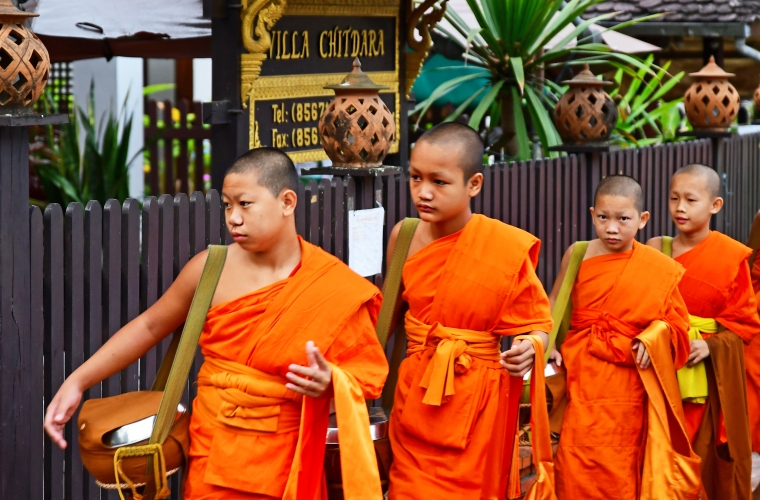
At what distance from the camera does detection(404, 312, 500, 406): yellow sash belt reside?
12.8ft

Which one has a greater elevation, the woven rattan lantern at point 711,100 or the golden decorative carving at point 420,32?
the golden decorative carving at point 420,32

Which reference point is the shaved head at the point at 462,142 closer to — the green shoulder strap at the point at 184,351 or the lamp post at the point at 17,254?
the green shoulder strap at the point at 184,351

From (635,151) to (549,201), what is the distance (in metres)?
1.13

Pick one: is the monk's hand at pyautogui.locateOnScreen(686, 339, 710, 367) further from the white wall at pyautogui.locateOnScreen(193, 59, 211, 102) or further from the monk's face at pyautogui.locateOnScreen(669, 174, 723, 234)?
the white wall at pyautogui.locateOnScreen(193, 59, 211, 102)

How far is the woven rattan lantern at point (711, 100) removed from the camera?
28.0 feet

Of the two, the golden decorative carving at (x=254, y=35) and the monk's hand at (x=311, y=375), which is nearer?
the monk's hand at (x=311, y=375)

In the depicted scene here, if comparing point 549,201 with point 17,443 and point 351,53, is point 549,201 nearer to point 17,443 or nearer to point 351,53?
point 351,53

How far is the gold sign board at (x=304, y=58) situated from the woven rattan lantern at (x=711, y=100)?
9.30ft

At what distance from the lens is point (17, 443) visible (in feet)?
12.4

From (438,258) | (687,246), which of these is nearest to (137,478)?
(438,258)

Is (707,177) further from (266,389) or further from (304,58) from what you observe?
(266,389)

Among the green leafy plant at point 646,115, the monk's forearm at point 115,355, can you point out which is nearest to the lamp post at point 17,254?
the monk's forearm at point 115,355

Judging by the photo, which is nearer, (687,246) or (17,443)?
(17,443)

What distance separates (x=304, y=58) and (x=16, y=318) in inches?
112
